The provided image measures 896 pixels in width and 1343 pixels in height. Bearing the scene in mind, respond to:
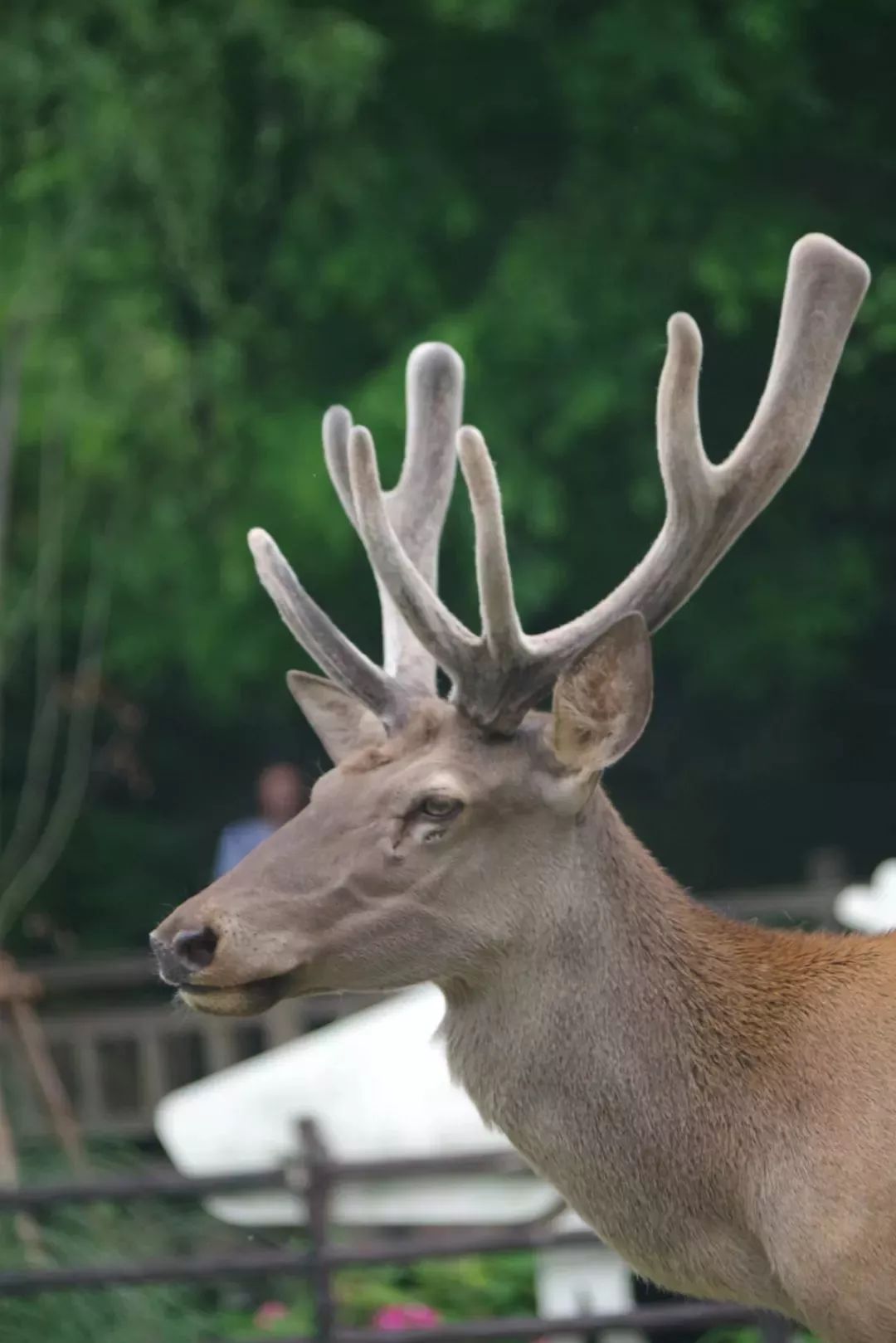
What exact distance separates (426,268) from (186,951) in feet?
20.1

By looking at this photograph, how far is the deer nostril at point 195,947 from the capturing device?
312 centimetres

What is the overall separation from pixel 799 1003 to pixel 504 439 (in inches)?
214

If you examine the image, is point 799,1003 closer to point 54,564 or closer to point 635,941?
point 635,941

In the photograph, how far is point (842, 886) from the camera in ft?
30.8

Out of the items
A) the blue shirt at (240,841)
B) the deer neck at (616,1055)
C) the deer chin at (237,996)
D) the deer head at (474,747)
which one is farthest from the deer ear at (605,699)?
the blue shirt at (240,841)

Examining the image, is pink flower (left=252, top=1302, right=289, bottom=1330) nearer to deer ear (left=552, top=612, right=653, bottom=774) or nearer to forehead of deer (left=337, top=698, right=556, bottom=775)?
forehead of deer (left=337, top=698, right=556, bottom=775)

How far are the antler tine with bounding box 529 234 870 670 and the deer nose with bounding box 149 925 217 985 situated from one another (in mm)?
773

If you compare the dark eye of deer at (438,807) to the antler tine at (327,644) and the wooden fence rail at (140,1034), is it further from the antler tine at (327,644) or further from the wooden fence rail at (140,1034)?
the wooden fence rail at (140,1034)

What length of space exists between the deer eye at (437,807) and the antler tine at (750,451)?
1.17 ft

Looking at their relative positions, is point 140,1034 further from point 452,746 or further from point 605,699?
point 605,699

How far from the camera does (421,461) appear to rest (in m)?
4.18

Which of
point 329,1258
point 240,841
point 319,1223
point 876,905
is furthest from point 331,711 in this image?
point 240,841

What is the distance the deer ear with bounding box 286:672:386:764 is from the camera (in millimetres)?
3654

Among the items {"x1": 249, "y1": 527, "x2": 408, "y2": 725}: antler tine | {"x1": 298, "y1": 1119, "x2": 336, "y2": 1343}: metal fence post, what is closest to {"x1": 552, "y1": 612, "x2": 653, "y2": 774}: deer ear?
{"x1": 249, "y1": 527, "x2": 408, "y2": 725}: antler tine
